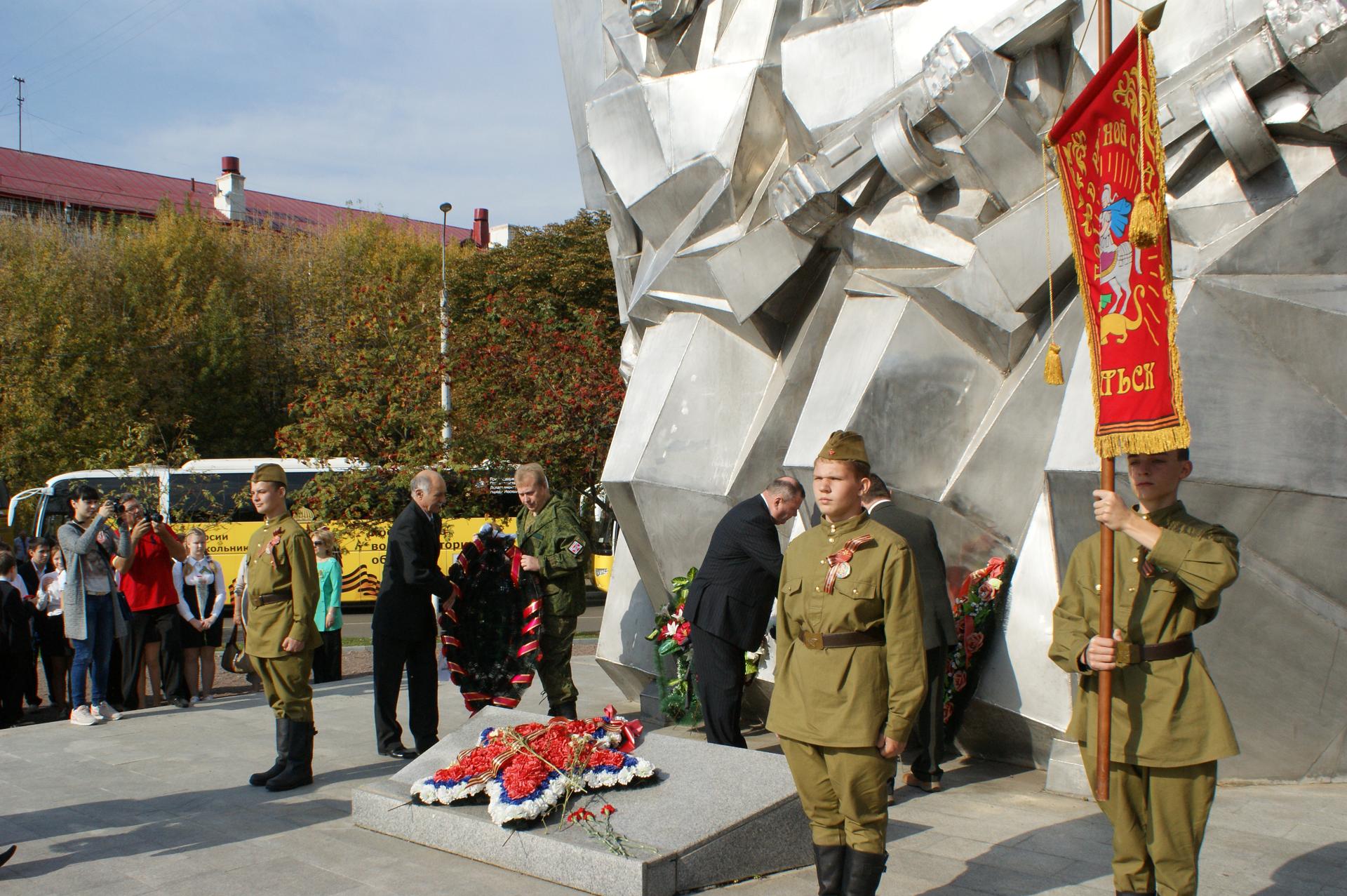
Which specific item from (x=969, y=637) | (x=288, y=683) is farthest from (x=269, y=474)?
(x=969, y=637)

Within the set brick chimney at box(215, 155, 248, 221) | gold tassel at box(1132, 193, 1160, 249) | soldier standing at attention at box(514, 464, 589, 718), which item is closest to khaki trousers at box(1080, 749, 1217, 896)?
gold tassel at box(1132, 193, 1160, 249)

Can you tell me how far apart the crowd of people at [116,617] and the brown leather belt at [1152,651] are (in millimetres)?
5802

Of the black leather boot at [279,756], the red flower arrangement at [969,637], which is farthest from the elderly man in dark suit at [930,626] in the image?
the black leather boot at [279,756]

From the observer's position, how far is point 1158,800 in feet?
13.1

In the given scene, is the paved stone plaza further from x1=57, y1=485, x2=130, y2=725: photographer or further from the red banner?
the red banner

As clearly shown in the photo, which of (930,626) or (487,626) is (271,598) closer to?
(487,626)

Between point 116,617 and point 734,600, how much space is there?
5729 millimetres

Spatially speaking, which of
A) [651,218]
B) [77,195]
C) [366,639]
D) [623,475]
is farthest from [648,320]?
[77,195]

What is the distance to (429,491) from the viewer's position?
760 centimetres

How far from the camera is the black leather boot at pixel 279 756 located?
6898 mm

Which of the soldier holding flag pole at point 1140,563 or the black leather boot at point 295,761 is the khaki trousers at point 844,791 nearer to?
the soldier holding flag pole at point 1140,563

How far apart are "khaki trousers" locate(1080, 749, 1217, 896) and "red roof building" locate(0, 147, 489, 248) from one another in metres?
38.1

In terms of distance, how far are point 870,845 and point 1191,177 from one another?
153 inches

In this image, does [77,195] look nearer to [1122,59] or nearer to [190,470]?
[190,470]
